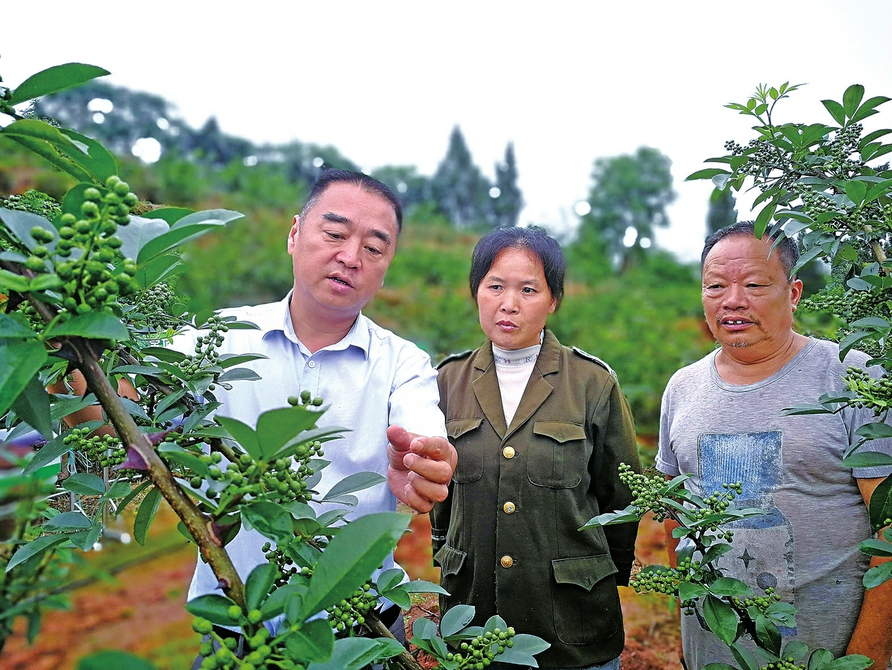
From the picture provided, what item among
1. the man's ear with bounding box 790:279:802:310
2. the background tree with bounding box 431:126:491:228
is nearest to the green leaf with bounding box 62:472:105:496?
the man's ear with bounding box 790:279:802:310

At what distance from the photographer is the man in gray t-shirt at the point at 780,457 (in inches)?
Result: 66.0

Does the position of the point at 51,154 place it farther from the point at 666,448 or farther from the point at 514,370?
the point at 666,448

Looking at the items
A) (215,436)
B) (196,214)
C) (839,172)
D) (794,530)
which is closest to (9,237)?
(196,214)

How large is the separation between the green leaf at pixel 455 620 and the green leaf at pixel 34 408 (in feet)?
2.17

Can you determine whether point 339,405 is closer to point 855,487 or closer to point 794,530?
point 794,530

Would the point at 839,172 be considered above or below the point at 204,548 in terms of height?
above

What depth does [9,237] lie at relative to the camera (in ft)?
2.45

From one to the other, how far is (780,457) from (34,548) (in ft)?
5.54

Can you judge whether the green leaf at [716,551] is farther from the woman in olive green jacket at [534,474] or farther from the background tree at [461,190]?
the background tree at [461,190]

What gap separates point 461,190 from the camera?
78.8 feet

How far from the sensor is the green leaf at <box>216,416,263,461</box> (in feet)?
2.12

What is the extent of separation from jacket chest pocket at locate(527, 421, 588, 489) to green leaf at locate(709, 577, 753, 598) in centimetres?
72

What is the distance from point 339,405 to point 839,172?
130cm

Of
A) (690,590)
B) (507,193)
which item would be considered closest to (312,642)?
(690,590)
